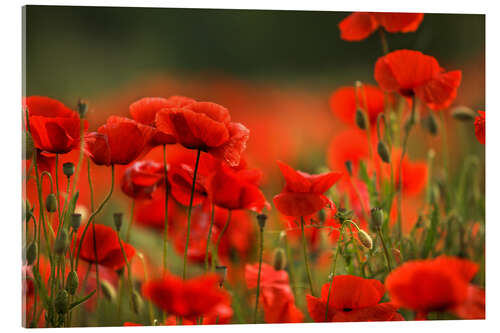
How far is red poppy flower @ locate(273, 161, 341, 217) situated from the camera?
1.38 meters

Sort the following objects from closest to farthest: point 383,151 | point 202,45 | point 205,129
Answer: point 205,129 → point 383,151 → point 202,45

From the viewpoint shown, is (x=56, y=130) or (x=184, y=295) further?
(x=56, y=130)

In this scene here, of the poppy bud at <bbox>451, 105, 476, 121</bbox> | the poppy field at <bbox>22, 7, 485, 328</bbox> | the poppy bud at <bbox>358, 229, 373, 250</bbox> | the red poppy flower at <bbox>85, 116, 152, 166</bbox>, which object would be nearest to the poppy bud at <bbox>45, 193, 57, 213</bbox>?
the poppy field at <bbox>22, 7, 485, 328</bbox>

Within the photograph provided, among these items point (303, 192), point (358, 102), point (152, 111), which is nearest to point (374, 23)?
point (358, 102)

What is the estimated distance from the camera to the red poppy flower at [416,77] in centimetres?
148

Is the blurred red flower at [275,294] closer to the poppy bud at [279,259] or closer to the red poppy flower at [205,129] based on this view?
the poppy bud at [279,259]

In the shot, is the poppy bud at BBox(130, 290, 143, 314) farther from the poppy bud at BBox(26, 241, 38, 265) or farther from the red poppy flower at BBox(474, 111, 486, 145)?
the red poppy flower at BBox(474, 111, 486, 145)

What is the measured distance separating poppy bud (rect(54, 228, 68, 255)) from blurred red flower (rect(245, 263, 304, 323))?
14.8 inches

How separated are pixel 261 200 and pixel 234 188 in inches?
2.2

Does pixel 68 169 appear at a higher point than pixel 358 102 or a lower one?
lower

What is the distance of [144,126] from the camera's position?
1336 mm

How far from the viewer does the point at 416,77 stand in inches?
58.3

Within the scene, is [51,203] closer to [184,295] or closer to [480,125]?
[184,295]
